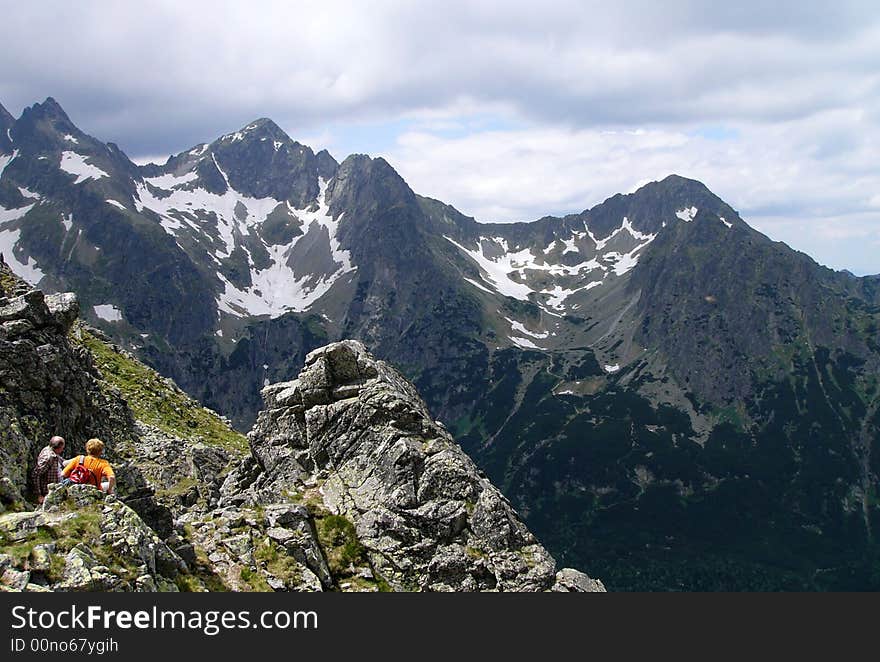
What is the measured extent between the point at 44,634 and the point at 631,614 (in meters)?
15.3

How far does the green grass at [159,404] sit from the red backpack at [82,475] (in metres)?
45.2

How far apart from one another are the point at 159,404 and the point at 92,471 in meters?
56.3

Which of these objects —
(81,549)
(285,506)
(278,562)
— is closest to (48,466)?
(81,549)

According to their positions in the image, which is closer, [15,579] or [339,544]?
[15,579]

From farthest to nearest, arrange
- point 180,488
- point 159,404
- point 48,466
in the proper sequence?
point 159,404 < point 180,488 < point 48,466

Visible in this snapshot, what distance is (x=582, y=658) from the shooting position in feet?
60.4

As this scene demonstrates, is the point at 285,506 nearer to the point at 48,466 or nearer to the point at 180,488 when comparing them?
the point at 48,466

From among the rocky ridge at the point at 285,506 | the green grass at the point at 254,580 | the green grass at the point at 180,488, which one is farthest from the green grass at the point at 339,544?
the green grass at the point at 180,488

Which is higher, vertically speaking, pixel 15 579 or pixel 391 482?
pixel 15 579

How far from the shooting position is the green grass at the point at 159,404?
69375 millimetres

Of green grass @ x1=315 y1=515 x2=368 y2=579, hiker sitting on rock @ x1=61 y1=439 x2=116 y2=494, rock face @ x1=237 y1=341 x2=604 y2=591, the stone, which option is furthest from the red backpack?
rock face @ x1=237 y1=341 x2=604 y2=591

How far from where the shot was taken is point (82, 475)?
68.4ft

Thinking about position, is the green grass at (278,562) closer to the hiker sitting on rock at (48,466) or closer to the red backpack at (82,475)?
the red backpack at (82,475)

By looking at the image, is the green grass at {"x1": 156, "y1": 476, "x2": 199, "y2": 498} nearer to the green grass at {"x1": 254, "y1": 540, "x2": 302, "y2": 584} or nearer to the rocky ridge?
the rocky ridge
